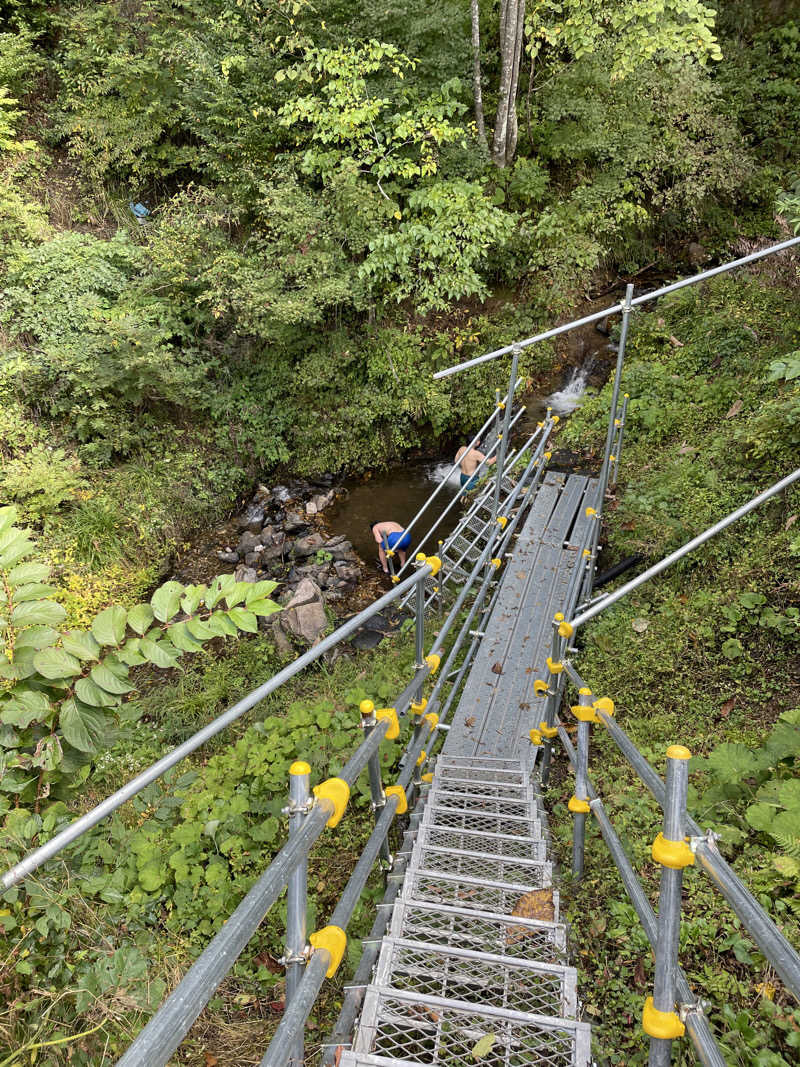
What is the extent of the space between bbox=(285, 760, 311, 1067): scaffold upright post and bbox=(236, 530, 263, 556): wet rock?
24.9ft

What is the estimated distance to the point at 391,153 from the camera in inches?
329

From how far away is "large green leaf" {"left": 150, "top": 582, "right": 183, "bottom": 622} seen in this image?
193 centimetres

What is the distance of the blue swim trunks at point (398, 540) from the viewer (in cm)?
785

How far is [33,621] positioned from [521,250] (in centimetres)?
995

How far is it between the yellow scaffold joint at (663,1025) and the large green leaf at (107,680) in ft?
5.85

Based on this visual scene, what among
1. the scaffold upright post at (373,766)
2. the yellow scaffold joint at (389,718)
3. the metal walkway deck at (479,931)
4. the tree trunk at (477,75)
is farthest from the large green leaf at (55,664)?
the tree trunk at (477,75)

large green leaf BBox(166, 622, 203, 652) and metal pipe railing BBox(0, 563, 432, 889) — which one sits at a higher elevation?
large green leaf BBox(166, 622, 203, 652)

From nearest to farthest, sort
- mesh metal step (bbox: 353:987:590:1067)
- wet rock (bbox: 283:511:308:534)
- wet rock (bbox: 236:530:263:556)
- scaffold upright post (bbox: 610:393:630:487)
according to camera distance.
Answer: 1. mesh metal step (bbox: 353:987:590:1067)
2. scaffold upright post (bbox: 610:393:630:487)
3. wet rock (bbox: 236:530:263:556)
4. wet rock (bbox: 283:511:308:534)

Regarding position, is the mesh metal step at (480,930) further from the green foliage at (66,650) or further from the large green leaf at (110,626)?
the large green leaf at (110,626)

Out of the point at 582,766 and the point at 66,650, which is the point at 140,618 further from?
the point at 582,766

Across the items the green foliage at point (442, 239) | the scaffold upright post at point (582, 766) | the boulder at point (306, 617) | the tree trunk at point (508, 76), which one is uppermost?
the tree trunk at point (508, 76)

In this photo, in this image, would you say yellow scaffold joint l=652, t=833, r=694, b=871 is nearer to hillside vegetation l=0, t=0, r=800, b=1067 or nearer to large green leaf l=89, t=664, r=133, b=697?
A: large green leaf l=89, t=664, r=133, b=697

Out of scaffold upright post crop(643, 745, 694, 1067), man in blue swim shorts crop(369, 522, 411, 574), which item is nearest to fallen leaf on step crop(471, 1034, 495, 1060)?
scaffold upright post crop(643, 745, 694, 1067)

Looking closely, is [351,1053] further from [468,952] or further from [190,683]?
[190,683]
